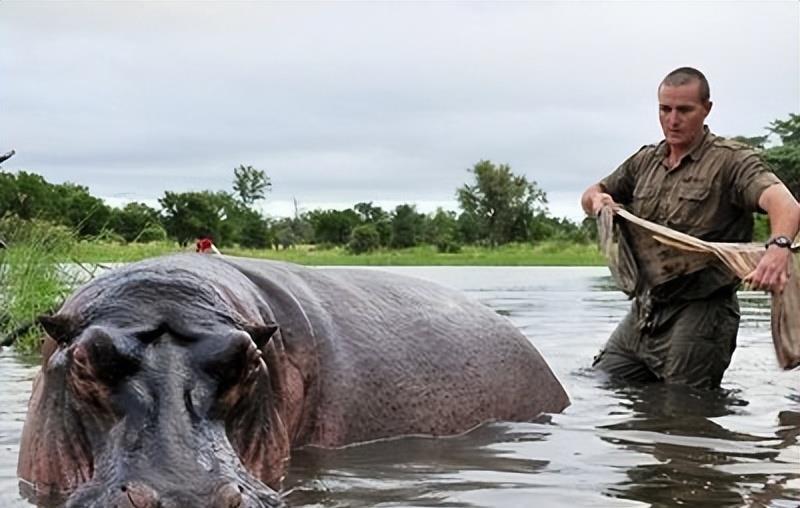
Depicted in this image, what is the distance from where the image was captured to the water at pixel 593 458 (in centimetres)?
437

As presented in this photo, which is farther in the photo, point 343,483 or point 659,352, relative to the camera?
point 659,352

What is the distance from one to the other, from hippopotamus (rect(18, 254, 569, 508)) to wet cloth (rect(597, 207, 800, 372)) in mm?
1237

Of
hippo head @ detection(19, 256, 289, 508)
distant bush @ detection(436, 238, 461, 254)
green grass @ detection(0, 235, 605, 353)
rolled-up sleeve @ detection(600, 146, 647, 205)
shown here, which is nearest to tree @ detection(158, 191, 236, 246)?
distant bush @ detection(436, 238, 461, 254)

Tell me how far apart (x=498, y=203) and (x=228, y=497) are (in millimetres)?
68449

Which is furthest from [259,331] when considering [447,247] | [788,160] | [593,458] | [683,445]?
[447,247]

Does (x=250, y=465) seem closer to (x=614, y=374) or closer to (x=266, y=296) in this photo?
(x=266, y=296)

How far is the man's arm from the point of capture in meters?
6.32

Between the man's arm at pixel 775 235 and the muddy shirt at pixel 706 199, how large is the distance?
263 millimetres

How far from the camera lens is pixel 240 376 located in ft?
12.5

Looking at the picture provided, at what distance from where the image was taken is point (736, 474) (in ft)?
15.7

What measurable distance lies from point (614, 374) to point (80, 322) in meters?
4.49

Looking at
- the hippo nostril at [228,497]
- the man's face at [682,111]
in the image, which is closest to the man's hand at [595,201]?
the man's face at [682,111]

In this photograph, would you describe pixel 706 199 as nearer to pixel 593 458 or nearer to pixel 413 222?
pixel 593 458

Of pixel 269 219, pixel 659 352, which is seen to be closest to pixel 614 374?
pixel 659 352
